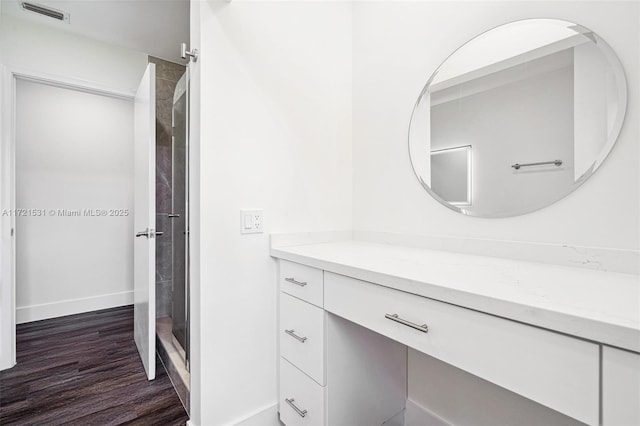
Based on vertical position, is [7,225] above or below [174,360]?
above

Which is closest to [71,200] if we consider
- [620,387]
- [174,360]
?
[174,360]

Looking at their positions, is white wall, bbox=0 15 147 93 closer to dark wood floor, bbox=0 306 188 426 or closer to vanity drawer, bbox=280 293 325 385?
dark wood floor, bbox=0 306 188 426

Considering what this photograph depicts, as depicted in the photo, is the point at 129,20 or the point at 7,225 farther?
the point at 129,20

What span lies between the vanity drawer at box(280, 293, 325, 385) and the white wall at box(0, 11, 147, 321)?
2.62 m

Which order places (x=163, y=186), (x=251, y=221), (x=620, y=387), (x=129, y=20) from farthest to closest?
(x=163, y=186)
(x=129, y=20)
(x=251, y=221)
(x=620, y=387)

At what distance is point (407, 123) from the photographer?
62.4 inches

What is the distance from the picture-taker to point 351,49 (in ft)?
6.25

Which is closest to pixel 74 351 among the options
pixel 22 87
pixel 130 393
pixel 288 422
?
pixel 130 393

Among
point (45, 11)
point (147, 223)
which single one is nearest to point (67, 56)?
point (45, 11)

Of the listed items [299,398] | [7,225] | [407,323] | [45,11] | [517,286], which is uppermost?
[45,11]

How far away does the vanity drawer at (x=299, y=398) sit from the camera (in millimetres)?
1241

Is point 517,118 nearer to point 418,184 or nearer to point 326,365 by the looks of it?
point 418,184

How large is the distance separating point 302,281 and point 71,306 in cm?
295

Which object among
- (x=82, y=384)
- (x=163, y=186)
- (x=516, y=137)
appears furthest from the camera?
(x=163, y=186)
